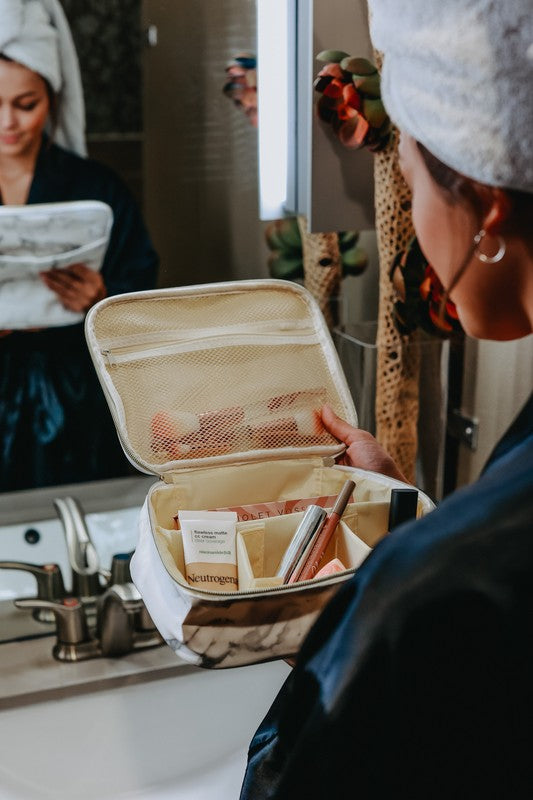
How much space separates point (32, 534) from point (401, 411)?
441mm

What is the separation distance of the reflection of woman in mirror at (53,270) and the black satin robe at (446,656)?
67cm

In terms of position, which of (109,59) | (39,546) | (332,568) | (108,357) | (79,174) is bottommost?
(39,546)

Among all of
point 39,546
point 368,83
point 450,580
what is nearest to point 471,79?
point 450,580

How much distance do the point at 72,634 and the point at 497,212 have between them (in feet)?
2.29

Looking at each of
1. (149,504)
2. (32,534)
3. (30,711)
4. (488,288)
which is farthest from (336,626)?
(32,534)

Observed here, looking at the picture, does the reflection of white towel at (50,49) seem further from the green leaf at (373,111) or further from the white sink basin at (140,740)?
the white sink basin at (140,740)

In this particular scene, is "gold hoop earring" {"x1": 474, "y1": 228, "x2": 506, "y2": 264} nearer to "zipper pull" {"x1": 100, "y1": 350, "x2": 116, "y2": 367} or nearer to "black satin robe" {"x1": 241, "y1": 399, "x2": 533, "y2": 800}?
"black satin robe" {"x1": 241, "y1": 399, "x2": 533, "y2": 800}

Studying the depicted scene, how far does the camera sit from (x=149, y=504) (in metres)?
0.66

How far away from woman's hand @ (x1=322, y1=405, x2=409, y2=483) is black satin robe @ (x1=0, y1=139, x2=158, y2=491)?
296 millimetres

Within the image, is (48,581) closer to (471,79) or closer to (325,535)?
(325,535)

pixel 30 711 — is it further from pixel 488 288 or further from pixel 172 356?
pixel 488 288

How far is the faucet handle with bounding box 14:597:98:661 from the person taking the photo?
899 millimetres

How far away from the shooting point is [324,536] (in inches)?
25.8

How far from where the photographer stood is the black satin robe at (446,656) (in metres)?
0.29
